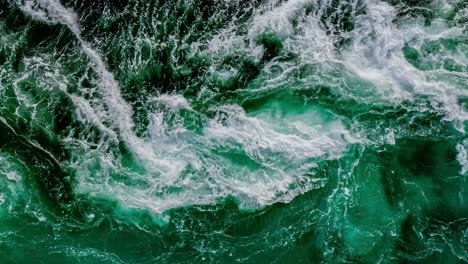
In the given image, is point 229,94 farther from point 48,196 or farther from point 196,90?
point 48,196

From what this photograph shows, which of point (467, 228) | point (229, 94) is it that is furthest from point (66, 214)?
point (467, 228)

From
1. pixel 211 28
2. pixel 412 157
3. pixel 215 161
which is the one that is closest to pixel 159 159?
pixel 215 161

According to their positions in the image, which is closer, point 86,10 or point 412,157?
point 412,157

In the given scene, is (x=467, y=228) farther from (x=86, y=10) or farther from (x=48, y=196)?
(x=86, y=10)

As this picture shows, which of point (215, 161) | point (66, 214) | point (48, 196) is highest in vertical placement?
point (48, 196)

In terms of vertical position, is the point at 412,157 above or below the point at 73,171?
below

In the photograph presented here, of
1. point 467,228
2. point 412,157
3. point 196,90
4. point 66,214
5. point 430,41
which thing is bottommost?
point 467,228
